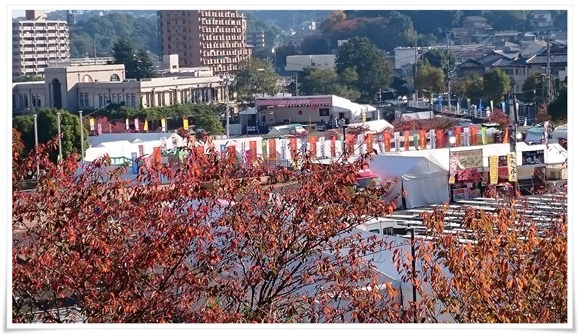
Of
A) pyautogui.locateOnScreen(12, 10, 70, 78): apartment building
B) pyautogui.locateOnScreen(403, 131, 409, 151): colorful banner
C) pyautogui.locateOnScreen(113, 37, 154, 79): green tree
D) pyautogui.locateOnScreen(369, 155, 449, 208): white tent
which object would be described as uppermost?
pyautogui.locateOnScreen(12, 10, 70, 78): apartment building

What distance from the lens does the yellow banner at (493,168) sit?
5.36 meters

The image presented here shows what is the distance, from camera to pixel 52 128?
23.9 ft

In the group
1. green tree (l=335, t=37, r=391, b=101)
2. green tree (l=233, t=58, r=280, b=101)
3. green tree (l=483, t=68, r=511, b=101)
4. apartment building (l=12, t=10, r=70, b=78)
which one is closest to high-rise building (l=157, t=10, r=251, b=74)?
apartment building (l=12, t=10, r=70, b=78)

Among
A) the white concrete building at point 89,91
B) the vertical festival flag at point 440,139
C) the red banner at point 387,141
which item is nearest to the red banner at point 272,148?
the red banner at point 387,141

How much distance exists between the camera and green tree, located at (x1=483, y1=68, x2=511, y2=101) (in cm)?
1153

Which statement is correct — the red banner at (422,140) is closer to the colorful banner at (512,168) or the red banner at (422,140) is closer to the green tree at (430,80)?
the colorful banner at (512,168)

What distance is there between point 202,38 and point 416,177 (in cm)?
1280

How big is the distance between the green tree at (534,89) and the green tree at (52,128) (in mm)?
5938

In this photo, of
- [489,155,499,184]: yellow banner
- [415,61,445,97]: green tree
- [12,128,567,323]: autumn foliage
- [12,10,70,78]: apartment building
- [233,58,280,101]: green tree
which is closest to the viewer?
[12,128,567,323]: autumn foliage

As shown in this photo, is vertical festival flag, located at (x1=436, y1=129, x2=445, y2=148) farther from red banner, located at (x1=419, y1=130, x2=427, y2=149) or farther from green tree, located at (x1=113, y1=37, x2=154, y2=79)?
green tree, located at (x1=113, y1=37, x2=154, y2=79)

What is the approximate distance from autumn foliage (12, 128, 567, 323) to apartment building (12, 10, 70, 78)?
49.8 feet

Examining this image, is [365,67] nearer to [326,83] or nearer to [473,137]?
[326,83]
